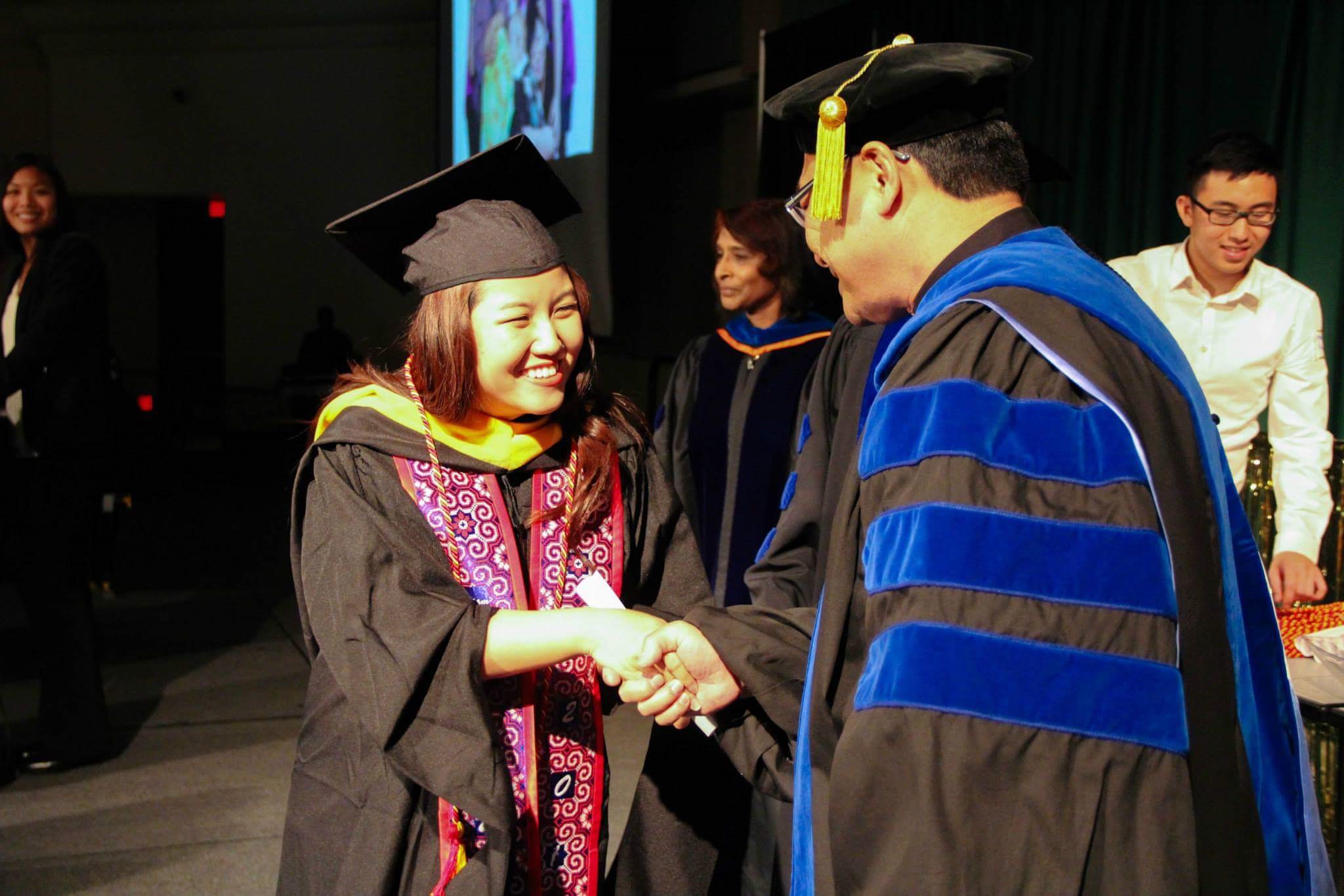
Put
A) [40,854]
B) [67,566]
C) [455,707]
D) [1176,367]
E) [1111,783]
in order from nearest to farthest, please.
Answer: [1111,783] → [1176,367] → [455,707] → [40,854] → [67,566]

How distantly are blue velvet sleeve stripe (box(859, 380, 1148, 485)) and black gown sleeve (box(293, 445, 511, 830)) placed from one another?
702 mm

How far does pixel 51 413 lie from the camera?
3.76 m

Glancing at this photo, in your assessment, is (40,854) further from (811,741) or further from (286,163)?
(286,163)

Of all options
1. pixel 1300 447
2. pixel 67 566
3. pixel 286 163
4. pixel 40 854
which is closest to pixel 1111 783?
pixel 1300 447

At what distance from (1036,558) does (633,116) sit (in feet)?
25.5

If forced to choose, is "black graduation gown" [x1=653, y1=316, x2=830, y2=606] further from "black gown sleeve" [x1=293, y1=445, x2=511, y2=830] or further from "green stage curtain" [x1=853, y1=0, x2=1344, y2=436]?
"black gown sleeve" [x1=293, y1=445, x2=511, y2=830]

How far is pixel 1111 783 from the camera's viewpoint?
1.15 meters

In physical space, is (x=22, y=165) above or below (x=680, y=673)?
above

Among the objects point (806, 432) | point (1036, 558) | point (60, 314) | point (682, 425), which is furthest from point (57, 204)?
point (1036, 558)

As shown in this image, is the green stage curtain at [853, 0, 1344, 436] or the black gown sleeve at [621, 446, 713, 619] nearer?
the black gown sleeve at [621, 446, 713, 619]

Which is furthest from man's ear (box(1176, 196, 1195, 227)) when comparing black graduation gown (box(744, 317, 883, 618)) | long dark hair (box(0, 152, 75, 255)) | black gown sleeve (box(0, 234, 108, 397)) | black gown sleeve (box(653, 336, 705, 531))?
long dark hair (box(0, 152, 75, 255))

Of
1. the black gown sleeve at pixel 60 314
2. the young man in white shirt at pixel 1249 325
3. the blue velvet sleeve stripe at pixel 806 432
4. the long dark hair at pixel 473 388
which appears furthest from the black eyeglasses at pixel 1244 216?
the black gown sleeve at pixel 60 314

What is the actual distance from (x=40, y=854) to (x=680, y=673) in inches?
96.9

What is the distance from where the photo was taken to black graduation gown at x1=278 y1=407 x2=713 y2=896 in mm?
1644
